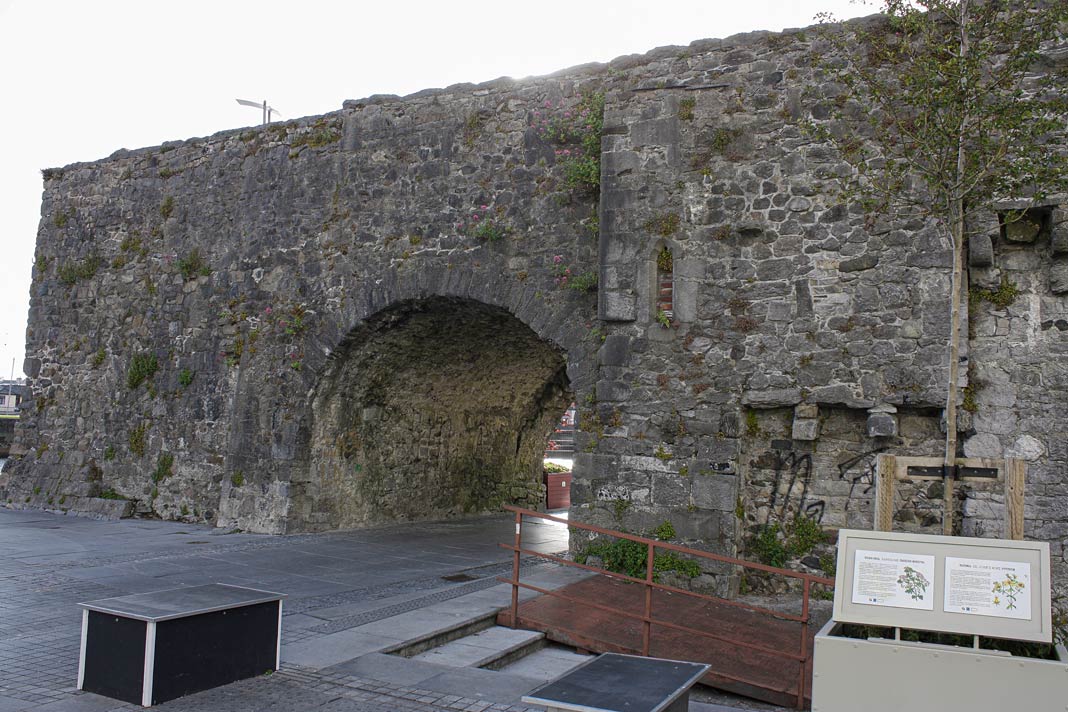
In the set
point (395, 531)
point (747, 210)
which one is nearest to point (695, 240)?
point (747, 210)

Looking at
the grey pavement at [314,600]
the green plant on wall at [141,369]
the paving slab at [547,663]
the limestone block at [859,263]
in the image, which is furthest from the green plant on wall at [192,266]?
the limestone block at [859,263]

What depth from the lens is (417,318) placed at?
1146 centimetres

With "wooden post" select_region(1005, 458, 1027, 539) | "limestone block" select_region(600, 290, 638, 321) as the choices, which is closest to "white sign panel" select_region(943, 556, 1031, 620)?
"wooden post" select_region(1005, 458, 1027, 539)

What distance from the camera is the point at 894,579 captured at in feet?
15.9

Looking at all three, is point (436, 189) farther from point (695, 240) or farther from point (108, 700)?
point (108, 700)

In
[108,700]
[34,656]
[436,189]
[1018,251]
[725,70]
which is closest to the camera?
[108,700]

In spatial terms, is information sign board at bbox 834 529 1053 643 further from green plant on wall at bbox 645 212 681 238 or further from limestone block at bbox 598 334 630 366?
green plant on wall at bbox 645 212 681 238

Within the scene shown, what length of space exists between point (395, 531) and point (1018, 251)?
327 inches

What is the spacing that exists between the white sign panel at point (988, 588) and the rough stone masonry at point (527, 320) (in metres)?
3.29

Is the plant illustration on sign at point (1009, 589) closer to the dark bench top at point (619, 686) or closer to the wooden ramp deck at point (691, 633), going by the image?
the wooden ramp deck at point (691, 633)

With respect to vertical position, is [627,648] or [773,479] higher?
[773,479]

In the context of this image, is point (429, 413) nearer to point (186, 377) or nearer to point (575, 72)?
point (186, 377)

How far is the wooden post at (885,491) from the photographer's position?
587cm

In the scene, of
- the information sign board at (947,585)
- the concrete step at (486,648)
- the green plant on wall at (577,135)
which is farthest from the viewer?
the green plant on wall at (577,135)
